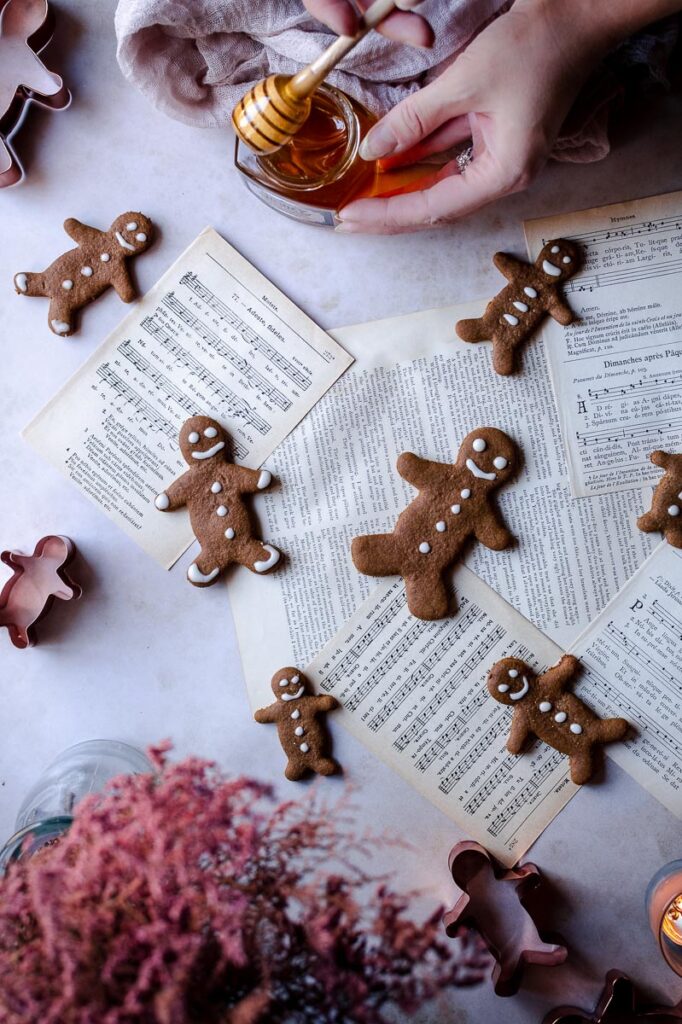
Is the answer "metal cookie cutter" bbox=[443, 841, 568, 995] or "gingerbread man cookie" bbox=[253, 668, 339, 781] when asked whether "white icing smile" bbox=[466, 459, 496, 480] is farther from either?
"metal cookie cutter" bbox=[443, 841, 568, 995]

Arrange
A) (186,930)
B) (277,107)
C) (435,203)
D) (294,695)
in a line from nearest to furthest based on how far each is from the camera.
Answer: (186,930)
(277,107)
(435,203)
(294,695)

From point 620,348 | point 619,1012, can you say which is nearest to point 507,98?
point 620,348

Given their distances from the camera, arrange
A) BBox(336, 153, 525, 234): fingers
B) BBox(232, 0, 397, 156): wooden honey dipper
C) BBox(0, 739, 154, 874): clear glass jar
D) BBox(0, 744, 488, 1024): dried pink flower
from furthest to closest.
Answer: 1. BBox(0, 739, 154, 874): clear glass jar
2. BBox(336, 153, 525, 234): fingers
3. BBox(232, 0, 397, 156): wooden honey dipper
4. BBox(0, 744, 488, 1024): dried pink flower

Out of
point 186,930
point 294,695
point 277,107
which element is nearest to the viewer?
point 186,930

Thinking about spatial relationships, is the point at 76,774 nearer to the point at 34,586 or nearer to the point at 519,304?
the point at 34,586

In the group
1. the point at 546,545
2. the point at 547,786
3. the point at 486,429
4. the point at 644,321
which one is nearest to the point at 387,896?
the point at 547,786

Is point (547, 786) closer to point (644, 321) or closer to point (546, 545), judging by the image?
point (546, 545)

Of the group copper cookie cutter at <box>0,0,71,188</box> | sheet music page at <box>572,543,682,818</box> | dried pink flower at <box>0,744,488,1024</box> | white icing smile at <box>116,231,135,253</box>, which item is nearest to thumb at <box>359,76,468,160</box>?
white icing smile at <box>116,231,135,253</box>
